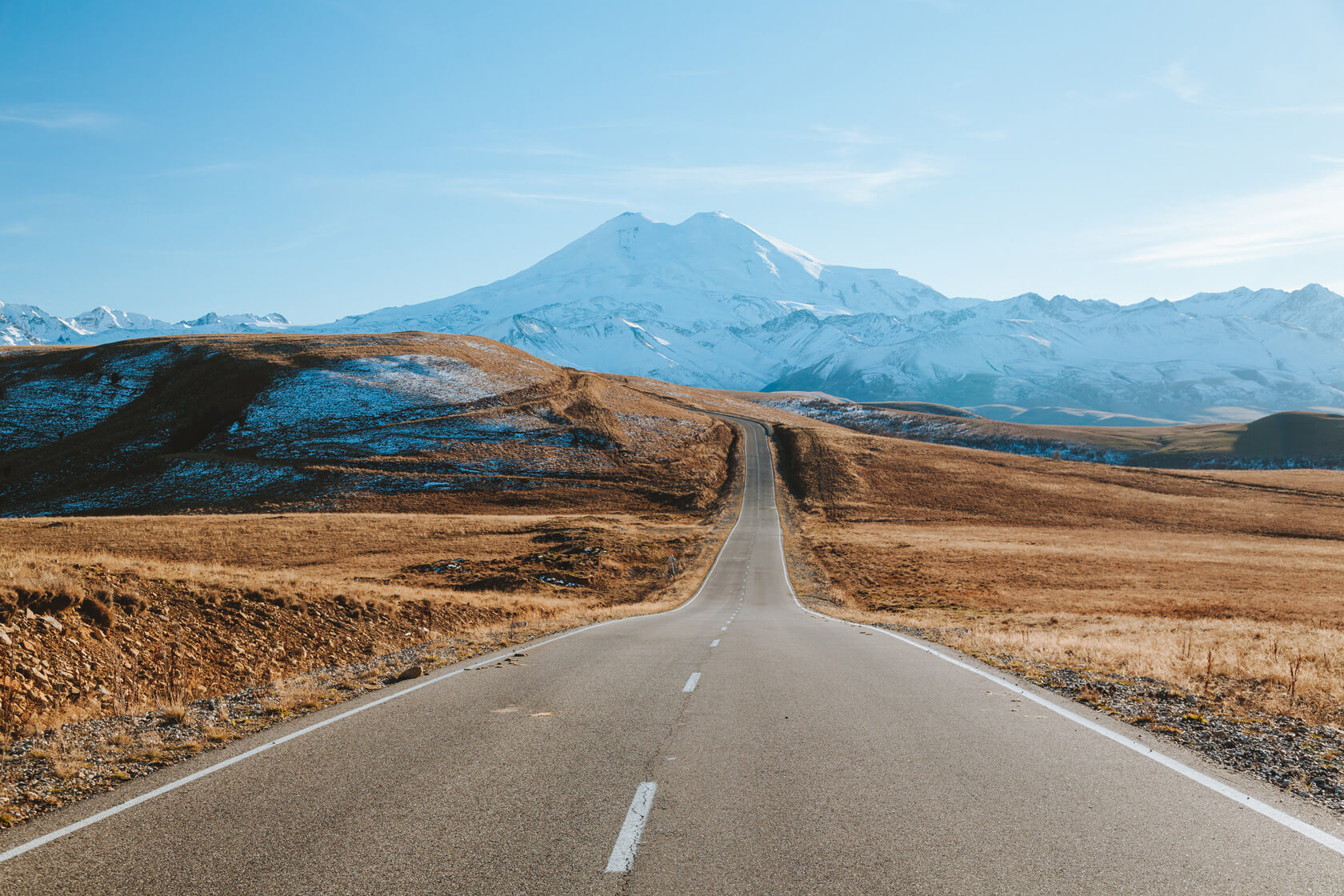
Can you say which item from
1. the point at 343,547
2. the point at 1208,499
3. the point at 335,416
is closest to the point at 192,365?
the point at 335,416

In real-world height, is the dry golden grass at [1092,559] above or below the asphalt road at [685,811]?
below

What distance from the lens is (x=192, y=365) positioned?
93625 mm

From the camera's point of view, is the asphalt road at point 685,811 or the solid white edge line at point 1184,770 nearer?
the asphalt road at point 685,811

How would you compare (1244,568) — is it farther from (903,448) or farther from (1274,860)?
(903,448)

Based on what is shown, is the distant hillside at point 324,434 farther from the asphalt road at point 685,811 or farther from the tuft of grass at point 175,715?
the asphalt road at point 685,811

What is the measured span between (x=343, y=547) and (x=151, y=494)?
31.9m

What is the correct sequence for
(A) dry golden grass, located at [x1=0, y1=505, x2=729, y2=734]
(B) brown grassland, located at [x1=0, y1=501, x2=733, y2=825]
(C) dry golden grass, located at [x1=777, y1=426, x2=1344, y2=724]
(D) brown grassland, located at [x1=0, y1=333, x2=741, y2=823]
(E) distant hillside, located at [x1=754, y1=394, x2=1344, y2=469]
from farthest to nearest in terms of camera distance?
(E) distant hillside, located at [x1=754, y1=394, x2=1344, y2=469] < (C) dry golden grass, located at [x1=777, y1=426, x2=1344, y2=724] < (A) dry golden grass, located at [x1=0, y1=505, x2=729, y2=734] < (D) brown grassland, located at [x1=0, y1=333, x2=741, y2=823] < (B) brown grassland, located at [x1=0, y1=501, x2=733, y2=825]

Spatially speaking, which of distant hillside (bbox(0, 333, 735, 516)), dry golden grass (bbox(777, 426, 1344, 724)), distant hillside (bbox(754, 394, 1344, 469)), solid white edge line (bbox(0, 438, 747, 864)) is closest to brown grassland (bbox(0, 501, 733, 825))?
solid white edge line (bbox(0, 438, 747, 864))

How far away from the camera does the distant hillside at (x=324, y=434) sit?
212 ft

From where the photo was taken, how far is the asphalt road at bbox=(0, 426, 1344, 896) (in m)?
4.66

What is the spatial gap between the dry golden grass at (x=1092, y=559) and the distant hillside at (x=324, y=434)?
18655 millimetres

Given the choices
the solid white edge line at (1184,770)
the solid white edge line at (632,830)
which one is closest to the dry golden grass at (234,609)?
the solid white edge line at (632,830)

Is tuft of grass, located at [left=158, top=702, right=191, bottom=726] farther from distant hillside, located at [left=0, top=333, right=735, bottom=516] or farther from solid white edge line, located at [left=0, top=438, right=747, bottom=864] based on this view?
distant hillside, located at [left=0, top=333, right=735, bottom=516]

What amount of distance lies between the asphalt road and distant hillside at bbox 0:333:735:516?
5837 cm
